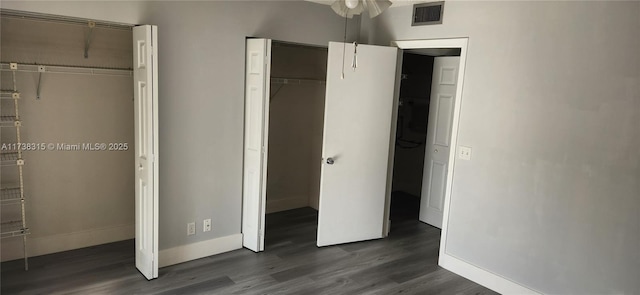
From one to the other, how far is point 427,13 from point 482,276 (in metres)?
2.31

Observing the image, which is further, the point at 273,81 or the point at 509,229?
the point at 273,81

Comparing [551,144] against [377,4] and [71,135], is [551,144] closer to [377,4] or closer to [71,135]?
[377,4]

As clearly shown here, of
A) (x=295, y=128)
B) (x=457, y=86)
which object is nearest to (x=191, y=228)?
(x=295, y=128)

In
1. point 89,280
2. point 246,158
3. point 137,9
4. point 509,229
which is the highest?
point 137,9

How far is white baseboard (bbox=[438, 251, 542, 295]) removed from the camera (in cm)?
336

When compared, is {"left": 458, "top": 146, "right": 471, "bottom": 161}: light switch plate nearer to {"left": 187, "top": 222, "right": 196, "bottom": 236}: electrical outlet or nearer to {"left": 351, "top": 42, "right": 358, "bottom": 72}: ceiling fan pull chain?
{"left": 351, "top": 42, "right": 358, "bottom": 72}: ceiling fan pull chain

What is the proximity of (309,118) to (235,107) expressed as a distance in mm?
1537

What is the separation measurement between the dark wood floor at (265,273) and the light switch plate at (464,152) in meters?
1.03

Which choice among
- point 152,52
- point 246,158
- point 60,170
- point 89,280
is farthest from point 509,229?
point 60,170

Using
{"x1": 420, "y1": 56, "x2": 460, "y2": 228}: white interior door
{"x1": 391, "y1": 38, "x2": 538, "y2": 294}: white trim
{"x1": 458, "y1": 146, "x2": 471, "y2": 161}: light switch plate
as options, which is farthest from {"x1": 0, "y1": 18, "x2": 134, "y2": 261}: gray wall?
{"x1": 420, "y1": 56, "x2": 460, "y2": 228}: white interior door

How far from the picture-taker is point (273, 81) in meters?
4.64

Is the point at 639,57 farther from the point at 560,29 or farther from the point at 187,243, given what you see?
the point at 187,243

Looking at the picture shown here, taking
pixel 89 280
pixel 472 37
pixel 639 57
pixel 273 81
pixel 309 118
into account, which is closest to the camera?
pixel 639 57

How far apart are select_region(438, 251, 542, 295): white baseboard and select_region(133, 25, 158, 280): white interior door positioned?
8.06 feet
